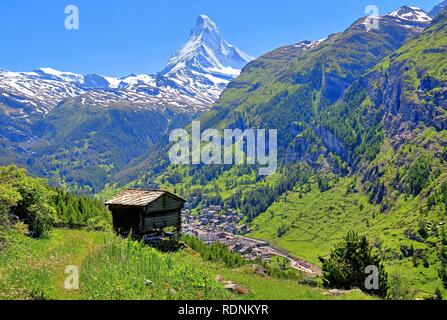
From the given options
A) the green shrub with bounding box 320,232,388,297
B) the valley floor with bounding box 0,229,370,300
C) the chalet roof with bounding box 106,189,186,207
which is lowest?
the green shrub with bounding box 320,232,388,297

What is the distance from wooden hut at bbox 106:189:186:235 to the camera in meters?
46.8

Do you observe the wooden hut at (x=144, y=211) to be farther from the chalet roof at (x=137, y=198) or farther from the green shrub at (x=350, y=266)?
the green shrub at (x=350, y=266)

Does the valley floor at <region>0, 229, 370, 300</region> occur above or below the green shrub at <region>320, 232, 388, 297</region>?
above

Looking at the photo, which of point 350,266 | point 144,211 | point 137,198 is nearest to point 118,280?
point 144,211

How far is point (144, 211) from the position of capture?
152 ft

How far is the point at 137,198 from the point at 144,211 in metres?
2.56

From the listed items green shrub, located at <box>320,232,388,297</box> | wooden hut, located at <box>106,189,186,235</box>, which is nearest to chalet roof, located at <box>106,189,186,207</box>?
wooden hut, located at <box>106,189,186,235</box>

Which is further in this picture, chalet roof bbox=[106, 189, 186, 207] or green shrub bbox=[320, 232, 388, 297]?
chalet roof bbox=[106, 189, 186, 207]

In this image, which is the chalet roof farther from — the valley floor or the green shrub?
the green shrub

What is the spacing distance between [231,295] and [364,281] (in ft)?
64.5

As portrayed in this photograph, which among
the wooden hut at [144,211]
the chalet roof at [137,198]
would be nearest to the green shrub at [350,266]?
the wooden hut at [144,211]
